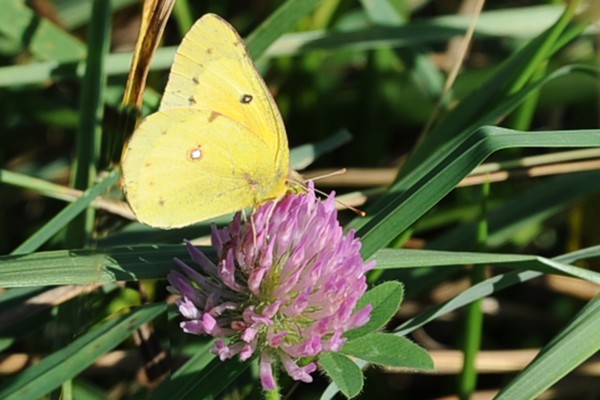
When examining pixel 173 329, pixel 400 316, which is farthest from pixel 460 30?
pixel 173 329

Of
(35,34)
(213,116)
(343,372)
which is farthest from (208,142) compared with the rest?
(35,34)

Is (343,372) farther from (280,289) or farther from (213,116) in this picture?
(213,116)

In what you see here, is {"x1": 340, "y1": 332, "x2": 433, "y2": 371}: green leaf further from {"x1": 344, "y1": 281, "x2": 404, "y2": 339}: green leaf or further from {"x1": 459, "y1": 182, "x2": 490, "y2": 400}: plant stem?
{"x1": 459, "y1": 182, "x2": 490, "y2": 400}: plant stem

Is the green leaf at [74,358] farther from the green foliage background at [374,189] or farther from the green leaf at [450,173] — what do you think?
the green leaf at [450,173]

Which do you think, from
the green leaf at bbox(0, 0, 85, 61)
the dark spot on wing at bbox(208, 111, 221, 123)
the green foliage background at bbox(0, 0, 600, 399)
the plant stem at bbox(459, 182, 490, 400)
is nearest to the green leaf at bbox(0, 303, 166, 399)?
the green foliage background at bbox(0, 0, 600, 399)

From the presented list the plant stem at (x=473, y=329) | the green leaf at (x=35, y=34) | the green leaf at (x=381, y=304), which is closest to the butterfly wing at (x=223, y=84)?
the green leaf at (x=381, y=304)

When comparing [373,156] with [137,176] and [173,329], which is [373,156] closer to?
[173,329]

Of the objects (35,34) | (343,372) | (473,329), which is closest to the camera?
(343,372)
